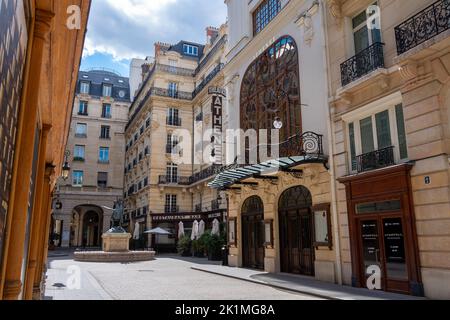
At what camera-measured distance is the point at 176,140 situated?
40250 mm

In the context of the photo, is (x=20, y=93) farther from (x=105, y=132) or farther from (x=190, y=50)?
(x=105, y=132)

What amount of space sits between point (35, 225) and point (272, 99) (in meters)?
14.5

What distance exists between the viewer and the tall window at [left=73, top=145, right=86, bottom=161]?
50.9m

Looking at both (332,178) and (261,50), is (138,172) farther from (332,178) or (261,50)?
(332,178)

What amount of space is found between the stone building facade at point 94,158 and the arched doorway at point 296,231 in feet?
117

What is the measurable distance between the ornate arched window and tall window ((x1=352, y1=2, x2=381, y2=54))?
3.53 metres

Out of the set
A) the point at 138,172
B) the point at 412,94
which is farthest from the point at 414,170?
the point at 138,172

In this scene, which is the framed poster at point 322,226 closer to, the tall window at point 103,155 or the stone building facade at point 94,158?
the stone building facade at point 94,158

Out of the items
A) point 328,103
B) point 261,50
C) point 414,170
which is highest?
Answer: point 261,50

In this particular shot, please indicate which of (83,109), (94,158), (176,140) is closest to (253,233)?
(176,140)

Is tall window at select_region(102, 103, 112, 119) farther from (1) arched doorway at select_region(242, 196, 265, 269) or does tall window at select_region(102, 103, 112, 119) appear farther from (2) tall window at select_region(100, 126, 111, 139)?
(1) arched doorway at select_region(242, 196, 265, 269)

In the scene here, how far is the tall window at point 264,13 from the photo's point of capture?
19.5m

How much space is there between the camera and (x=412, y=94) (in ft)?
36.1
